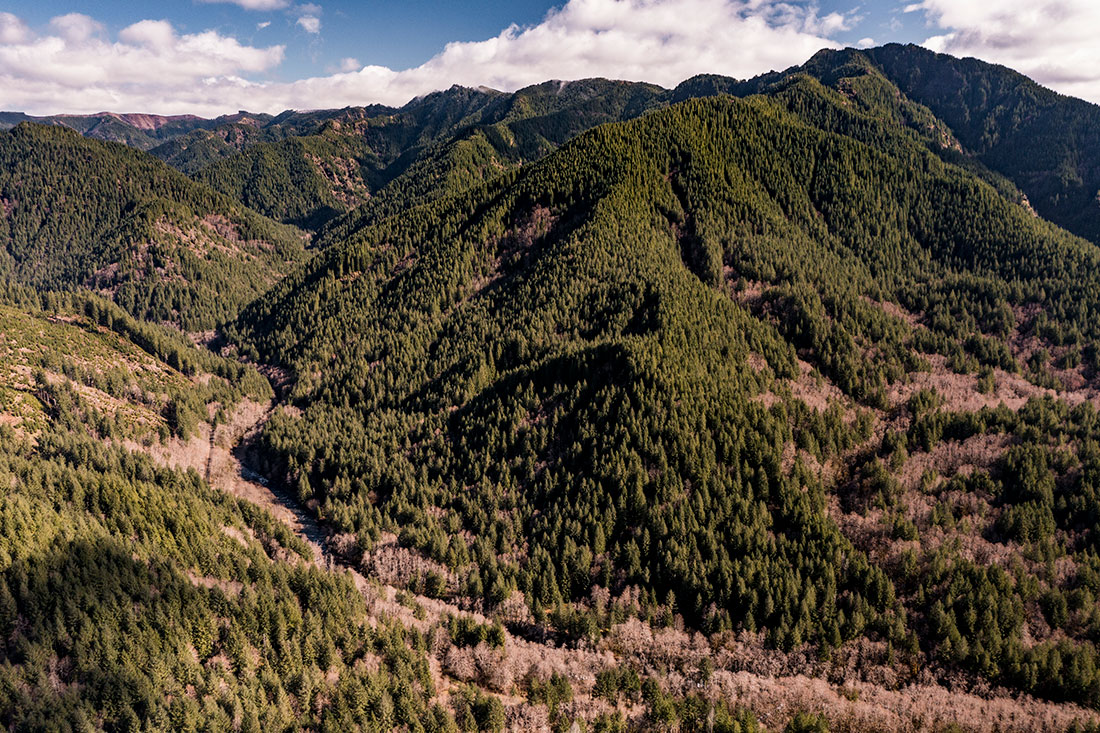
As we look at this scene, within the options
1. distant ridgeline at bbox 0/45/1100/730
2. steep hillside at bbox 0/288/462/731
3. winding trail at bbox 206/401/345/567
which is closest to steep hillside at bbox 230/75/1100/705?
distant ridgeline at bbox 0/45/1100/730

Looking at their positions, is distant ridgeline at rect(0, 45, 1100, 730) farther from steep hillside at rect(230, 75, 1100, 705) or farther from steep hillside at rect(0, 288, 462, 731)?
steep hillside at rect(230, 75, 1100, 705)

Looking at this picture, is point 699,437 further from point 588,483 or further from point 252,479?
point 252,479

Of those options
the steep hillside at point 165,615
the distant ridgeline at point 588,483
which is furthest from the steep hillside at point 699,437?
the steep hillside at point 165,615

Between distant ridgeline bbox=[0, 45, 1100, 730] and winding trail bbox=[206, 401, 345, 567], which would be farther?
winding trail bbox=[206, 401, 345, 567]

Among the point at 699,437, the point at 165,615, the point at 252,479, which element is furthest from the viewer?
the point at 252,479

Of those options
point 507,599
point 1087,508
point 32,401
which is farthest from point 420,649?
point 1087,508

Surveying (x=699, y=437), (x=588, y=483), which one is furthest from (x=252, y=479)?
(x=699, y=437)

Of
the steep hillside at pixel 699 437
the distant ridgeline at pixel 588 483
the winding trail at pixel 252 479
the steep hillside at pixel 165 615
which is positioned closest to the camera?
the steep hillside at pixel 165 615

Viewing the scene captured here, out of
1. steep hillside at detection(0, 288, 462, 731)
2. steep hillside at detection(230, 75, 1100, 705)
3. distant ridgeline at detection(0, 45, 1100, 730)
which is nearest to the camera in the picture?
steep hillside at detection(0, 288, 462, 731)

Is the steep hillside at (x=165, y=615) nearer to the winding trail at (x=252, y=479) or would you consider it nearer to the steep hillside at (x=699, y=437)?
the winding trail at (x=252, y=479)
